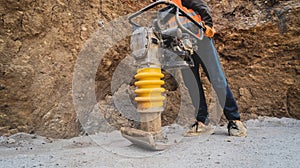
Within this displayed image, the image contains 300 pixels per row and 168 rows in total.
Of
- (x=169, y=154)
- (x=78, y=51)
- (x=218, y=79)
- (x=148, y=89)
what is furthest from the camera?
(x=78, y=51)

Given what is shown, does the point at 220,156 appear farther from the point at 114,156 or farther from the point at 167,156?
the point at 114,156

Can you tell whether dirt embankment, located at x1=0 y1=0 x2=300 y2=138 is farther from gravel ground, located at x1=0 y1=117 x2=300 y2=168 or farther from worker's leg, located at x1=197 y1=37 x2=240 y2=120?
worker's leg, located at x1=197 y1=37 x2=240 y2=120

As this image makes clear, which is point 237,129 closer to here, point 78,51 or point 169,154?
point 169,154

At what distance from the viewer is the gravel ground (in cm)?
98

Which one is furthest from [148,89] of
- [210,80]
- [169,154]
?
[210,80]

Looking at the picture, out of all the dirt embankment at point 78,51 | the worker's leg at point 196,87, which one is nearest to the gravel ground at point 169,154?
the dirt embankment at point 78,51

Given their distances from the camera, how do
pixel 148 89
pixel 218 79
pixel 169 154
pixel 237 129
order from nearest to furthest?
pixel 169 154
pixel 148 89
pixel 237 129
pixel 218 79

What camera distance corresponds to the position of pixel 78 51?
5.97ft

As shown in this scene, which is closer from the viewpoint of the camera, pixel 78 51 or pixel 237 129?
pixel 237 129

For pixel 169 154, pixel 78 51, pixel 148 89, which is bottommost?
pixel 169 154

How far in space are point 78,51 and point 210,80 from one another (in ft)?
3.41

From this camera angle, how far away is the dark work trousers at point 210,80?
1642 mm

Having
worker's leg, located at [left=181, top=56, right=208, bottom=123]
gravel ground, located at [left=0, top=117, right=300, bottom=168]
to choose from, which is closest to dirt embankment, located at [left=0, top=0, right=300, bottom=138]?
gravel ground, located at [left=0, top=117, right=300, bottom=168]

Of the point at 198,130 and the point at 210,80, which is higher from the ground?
Answer: the point at 210,80
